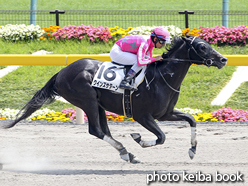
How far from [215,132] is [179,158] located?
1.67 m

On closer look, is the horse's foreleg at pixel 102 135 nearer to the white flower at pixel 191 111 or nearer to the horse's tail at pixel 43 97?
the horse's tail at pixel 43 97

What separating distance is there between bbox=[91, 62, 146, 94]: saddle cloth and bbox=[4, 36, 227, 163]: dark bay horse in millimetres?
71

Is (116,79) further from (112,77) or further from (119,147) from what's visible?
(119,147)

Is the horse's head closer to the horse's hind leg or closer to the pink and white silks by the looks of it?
the pink and white silks

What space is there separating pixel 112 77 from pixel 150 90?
20.9 inches

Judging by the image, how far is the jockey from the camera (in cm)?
595

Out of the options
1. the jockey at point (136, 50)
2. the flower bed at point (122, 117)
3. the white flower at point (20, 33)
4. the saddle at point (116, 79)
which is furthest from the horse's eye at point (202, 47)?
the white flower at point (20, 33)


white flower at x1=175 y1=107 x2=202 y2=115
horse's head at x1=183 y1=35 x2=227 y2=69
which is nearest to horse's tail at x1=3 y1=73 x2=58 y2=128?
horse's head at x1=183 y1=35 x2=227 y2=69

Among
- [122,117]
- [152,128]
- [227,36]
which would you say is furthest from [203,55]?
[227,36]

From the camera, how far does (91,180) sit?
5.43 m

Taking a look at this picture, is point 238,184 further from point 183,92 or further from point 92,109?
point 183,92

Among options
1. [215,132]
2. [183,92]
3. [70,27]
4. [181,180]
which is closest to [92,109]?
[181,180]

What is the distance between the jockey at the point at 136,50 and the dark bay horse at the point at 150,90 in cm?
18

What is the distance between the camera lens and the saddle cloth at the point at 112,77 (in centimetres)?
606
